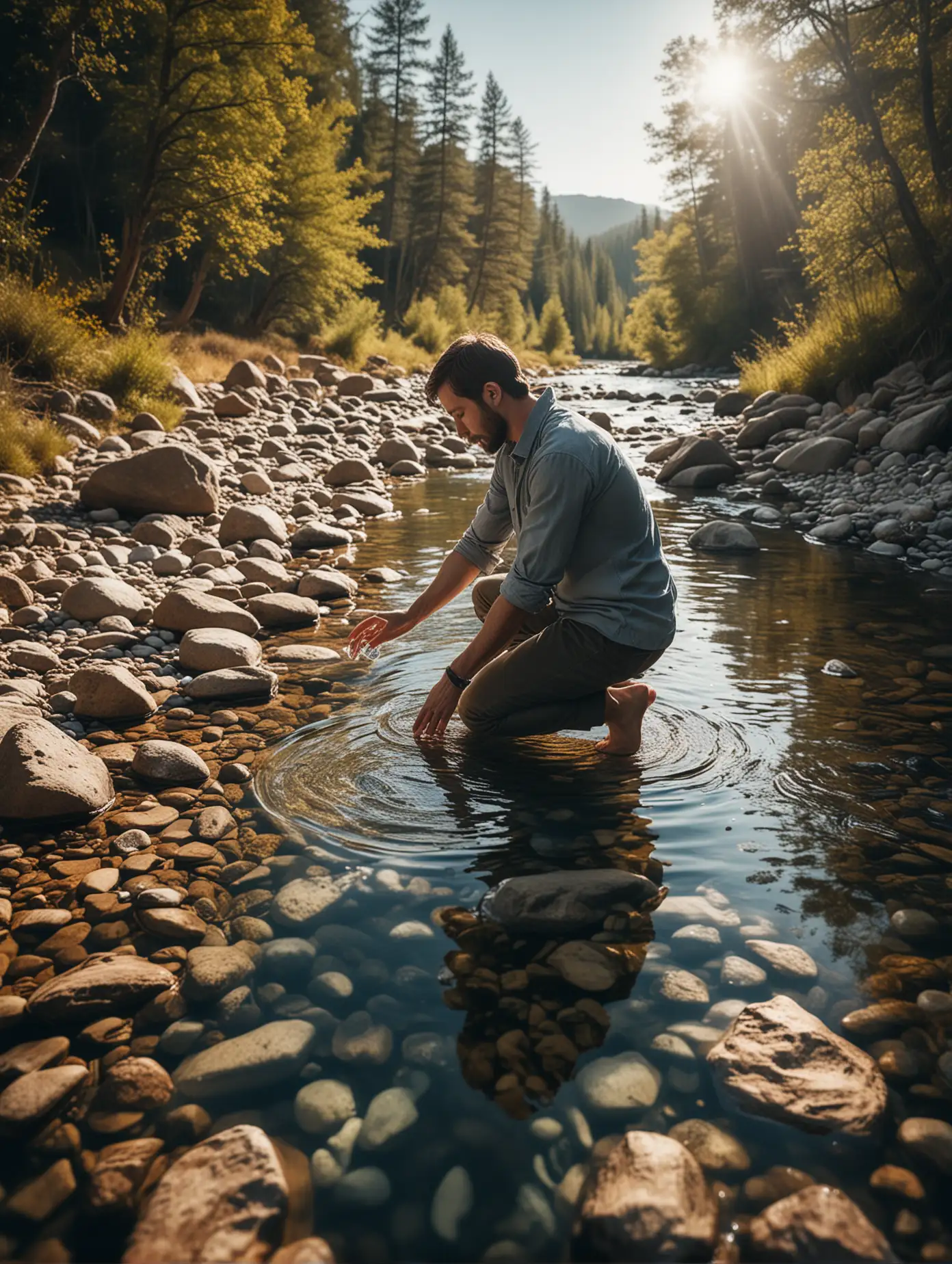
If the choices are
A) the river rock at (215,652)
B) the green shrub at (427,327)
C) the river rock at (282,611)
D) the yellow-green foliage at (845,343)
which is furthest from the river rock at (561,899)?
the green shrub at (427,327)

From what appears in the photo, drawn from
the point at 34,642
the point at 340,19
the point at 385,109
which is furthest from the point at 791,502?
the point at 385,109

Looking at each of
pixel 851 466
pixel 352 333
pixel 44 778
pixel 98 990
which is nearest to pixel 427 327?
pixel 352 333

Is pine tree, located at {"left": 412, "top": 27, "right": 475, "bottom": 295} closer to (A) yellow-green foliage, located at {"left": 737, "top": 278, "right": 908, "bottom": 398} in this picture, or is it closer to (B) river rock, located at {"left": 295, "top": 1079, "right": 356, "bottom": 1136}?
(A) yellow-green foliage, located at {"left": 737, "top": 278, "right": 908, "bottom": 398}

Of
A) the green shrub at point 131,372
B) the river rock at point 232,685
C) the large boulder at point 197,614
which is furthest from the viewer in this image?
the green shrub at point 131,372

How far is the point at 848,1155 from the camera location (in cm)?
164

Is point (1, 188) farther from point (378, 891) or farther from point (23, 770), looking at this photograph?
point (378, 891)

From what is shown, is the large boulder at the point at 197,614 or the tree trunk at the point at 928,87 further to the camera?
the tree trunk at the point at 928,87

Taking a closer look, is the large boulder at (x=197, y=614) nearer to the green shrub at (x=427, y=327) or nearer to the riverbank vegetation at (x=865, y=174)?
the riverbank vegetation at (x=865, y=174)

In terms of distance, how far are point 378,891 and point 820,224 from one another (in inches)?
591

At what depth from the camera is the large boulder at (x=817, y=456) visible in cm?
1061

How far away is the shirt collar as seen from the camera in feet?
10.2

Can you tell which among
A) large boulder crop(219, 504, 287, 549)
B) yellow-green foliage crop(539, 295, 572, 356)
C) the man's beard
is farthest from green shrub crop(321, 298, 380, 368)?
yellow-green foliage crop(539, 295, 572, 356)

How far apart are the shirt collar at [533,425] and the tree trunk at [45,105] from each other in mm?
10291

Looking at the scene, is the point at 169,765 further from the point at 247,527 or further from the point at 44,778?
the point at 247,527
